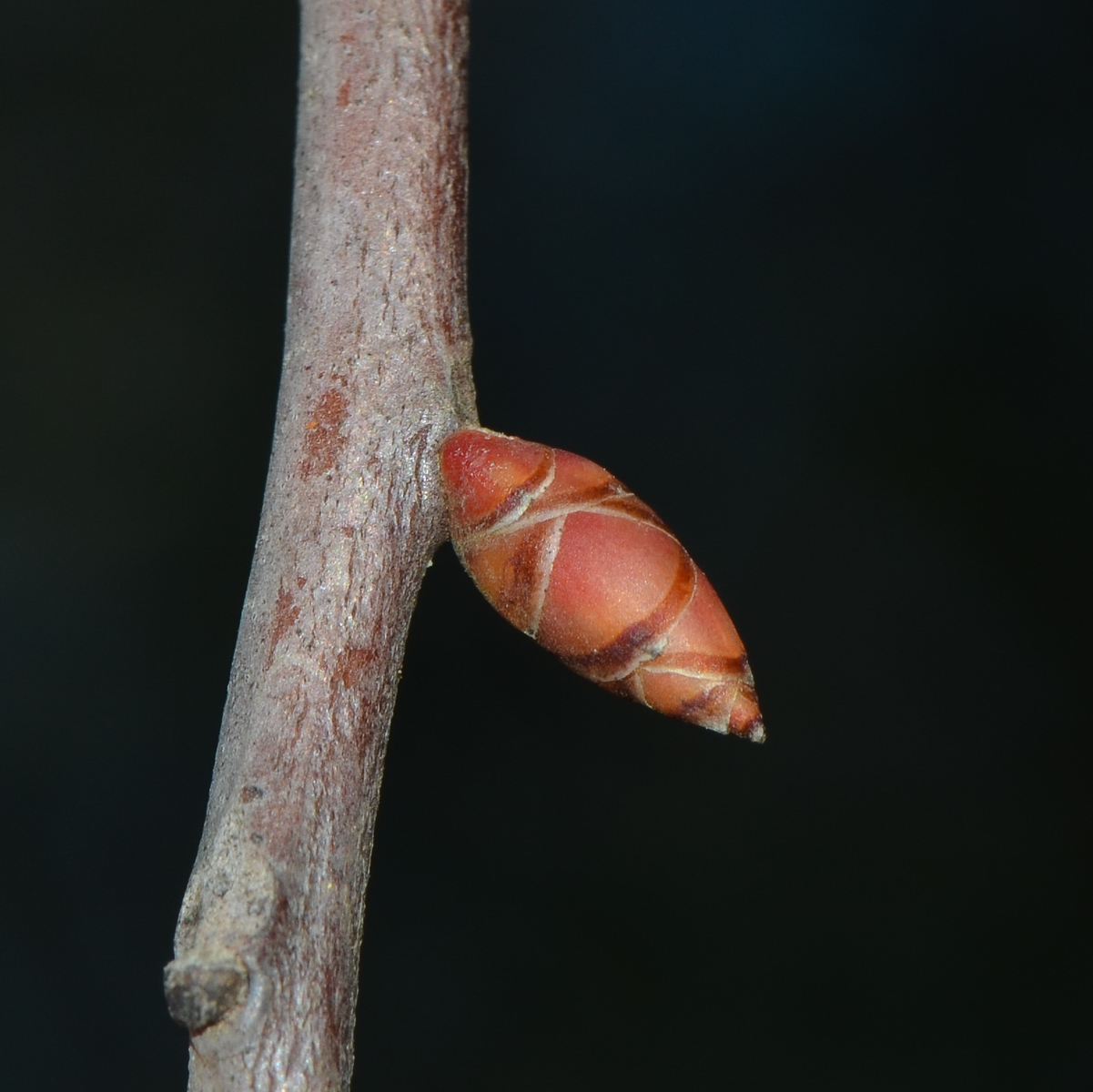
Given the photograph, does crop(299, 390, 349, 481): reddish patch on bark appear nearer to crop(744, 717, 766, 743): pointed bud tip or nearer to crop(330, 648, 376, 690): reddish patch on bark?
crop(330, 648, 376, 690): reddish patch on bark

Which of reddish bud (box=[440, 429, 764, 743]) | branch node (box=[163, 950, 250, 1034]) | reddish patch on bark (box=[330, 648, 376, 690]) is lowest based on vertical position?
branch node (box=[163, 950, 250, 1034])

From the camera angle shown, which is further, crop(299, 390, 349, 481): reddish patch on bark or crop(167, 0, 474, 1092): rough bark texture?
crop(299, 390, 349, 481): reddish patch on bark

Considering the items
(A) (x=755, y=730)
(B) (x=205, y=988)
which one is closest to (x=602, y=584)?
(A) (x=755, y=730)

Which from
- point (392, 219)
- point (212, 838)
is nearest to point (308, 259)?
point (392, 219)

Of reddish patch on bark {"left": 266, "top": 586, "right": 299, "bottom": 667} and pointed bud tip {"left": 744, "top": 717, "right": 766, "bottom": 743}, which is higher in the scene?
reddish patch on bark {"left": 266, "top": 586, "right": 299, "bottom": 667}

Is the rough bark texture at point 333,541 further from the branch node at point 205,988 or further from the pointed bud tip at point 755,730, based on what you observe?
the pointed bud tip at point 755,730

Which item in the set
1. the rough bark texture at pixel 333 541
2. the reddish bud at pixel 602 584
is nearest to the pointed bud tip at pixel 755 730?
the reddish bud at pixel 602 584

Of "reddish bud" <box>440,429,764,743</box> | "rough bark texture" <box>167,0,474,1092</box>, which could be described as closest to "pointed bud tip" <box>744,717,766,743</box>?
"reddish bud" <box>440,429,764,743</box>
